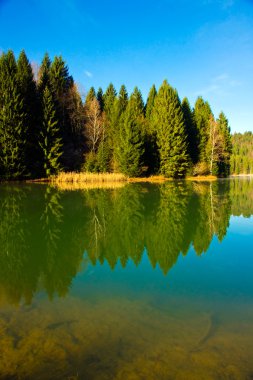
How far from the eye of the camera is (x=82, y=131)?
4306cm

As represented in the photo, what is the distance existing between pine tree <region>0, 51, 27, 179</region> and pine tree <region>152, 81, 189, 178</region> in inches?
710

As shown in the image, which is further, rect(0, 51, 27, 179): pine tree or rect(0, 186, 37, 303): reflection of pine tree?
rect(0, 51, 27, 179): pine tree

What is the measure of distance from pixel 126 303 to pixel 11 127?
2915 centimetres

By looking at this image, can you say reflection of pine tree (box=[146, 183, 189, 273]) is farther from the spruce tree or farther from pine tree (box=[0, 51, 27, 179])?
the spruce tree

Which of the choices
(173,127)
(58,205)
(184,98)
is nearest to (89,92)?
(184,98)

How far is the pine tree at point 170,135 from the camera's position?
3956 cm

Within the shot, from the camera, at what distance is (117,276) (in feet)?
16.4

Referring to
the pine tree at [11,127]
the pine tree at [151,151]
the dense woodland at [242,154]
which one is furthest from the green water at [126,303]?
the dense woodland at [242,154]

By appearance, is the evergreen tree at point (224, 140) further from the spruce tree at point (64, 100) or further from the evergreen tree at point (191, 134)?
the spruce tree at point (64, 100)

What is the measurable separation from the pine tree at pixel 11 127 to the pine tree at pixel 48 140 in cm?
235

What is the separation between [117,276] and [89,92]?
176 ft

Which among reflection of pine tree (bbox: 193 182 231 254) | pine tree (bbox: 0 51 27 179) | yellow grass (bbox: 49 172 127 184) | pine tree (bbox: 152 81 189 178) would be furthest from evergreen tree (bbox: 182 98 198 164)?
reflection of pine tree (bbox: 193 182 231 254)

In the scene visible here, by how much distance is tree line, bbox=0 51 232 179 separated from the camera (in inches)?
1190

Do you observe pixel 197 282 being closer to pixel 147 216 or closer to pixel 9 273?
pixel 9 273
